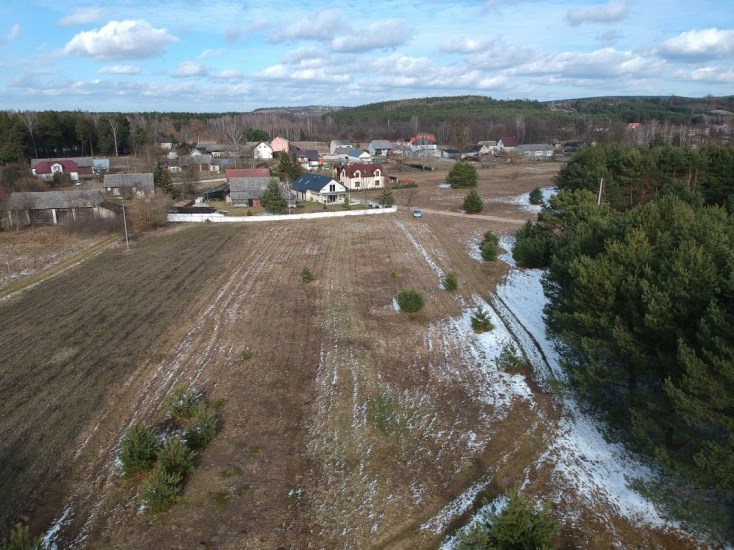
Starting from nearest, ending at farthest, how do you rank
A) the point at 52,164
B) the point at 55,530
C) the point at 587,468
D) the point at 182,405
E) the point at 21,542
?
the point at 21,542 → the point at 55,530 → the point at 587,468 → the point at 182,405 → the point at 52,164

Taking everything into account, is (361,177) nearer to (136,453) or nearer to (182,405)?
(182,405)

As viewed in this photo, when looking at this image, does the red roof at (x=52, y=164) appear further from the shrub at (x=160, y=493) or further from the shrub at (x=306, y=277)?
the shrub at (x=160, y=493)

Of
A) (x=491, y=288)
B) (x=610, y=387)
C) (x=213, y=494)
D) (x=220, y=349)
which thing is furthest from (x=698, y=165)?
(x=213, y=494)

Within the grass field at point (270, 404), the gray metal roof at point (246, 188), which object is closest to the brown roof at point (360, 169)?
the gray metal roof at point (246, 188)

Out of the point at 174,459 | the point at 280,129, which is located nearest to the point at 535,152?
the point at 280,129

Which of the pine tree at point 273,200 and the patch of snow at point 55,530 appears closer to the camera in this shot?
the patch of snow at point 55,530

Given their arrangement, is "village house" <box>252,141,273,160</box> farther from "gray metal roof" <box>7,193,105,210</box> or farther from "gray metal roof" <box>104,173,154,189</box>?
"gray metal roof" <box>7,193,105,210</box>
